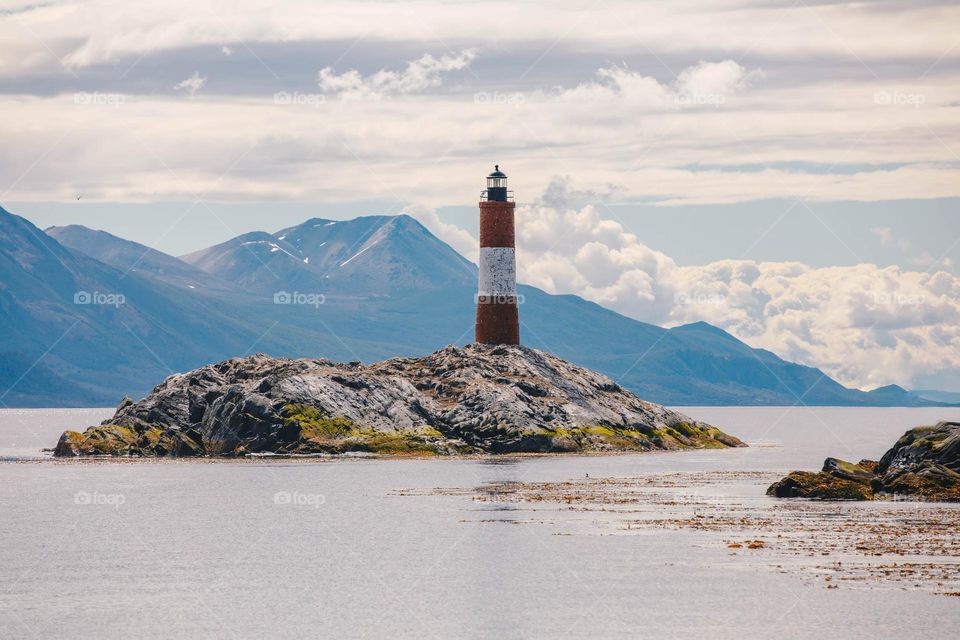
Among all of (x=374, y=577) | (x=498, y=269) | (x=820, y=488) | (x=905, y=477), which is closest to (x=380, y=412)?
(x=498, y=269)

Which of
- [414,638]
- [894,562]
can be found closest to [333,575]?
[414,638]

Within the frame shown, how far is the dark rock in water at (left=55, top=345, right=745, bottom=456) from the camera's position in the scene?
414ft

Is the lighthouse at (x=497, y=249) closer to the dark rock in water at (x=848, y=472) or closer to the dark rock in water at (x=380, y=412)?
the dark rock in water at (x=380, y=412)

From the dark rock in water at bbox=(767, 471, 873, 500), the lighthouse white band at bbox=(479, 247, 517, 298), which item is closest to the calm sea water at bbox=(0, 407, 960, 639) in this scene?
the dark rock in water at bbox=(767, 471, 873, 500)

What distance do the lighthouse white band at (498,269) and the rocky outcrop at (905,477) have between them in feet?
196

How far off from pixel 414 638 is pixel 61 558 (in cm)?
2680

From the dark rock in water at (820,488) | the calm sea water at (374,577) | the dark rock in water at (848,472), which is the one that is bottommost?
the calm sea water at (374,577)

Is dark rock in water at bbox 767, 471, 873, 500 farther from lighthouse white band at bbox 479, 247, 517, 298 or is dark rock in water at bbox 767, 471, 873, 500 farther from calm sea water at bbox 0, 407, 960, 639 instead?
lighthouse white band at bbox 479, 247, 517, 298

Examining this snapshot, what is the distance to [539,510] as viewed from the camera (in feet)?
264

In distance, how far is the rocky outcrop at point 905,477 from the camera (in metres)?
81.8

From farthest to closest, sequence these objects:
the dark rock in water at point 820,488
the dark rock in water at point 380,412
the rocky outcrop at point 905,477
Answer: the dark rock in water at point 380,412 < the dark rock in water at point 820,488 < the rocky outcrop at point 905,477

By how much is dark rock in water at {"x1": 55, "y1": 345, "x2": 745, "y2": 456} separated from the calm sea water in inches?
1064

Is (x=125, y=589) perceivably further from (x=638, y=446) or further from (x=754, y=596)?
(x=638, y=446)

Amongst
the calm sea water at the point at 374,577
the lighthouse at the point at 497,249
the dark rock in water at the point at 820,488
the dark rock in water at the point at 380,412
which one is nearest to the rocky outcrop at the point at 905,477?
the dark rock in water at the point at 820,488
